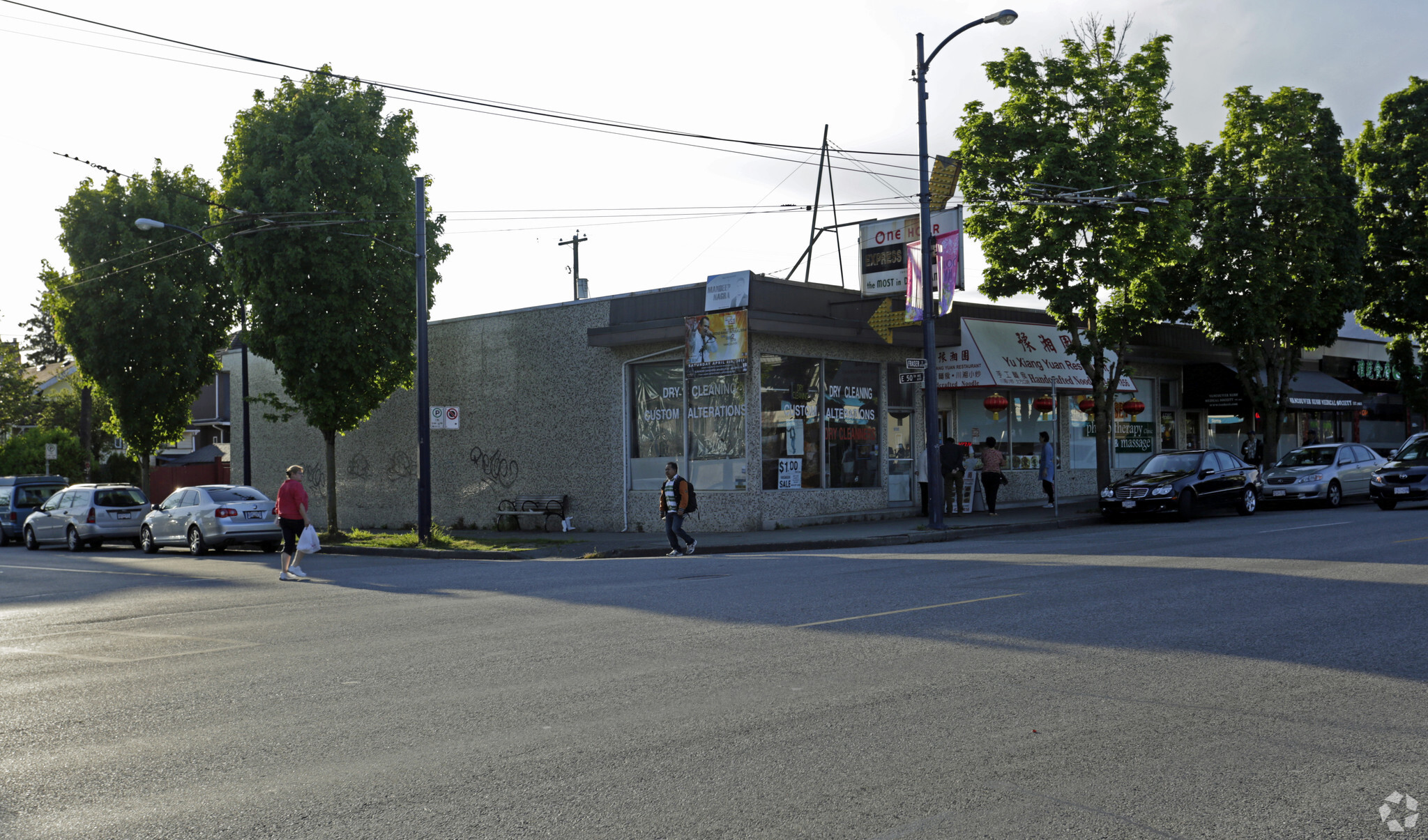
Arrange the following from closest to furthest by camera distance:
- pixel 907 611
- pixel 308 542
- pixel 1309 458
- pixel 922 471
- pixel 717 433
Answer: pixel 907 611 → pixel 308 542 → pixel 717 433 → pixel 922 471 → pixel 1309 458

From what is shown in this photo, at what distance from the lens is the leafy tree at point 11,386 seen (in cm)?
5288

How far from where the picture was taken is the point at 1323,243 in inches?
1201

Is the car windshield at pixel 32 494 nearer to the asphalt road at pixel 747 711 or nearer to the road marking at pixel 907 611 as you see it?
the asphalt road at pixel 747 711

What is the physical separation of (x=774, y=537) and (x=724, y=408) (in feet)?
11.4

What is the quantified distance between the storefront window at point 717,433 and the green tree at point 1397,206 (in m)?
23.6

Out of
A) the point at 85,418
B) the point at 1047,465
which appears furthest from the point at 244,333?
the point at 85,418

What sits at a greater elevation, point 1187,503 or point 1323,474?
point 1323,474

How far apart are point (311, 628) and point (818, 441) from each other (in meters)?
15.0

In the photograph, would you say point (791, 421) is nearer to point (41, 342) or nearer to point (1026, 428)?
point (1026, 428)

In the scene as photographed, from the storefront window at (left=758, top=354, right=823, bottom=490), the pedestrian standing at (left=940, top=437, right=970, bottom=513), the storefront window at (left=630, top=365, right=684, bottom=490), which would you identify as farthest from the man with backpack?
the pedestrian standing at (left=940, top=437, right=970, bottom=513)

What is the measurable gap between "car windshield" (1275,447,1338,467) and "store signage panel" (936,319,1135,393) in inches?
170

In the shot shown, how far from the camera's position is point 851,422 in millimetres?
24938

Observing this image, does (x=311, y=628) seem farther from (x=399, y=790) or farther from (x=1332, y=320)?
(x=1332, y=320)

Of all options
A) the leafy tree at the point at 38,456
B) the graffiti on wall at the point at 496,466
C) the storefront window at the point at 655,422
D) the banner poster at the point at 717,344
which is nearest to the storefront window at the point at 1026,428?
the storefront window at the point at 655,422
